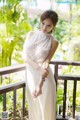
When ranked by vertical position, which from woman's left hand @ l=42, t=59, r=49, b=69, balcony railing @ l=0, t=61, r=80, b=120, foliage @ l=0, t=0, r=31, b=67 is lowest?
balcony railing @ l=0, t=61, r=80, b=120

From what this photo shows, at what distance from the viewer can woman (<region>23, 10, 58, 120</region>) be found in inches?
94.0

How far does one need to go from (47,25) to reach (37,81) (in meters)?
0.58

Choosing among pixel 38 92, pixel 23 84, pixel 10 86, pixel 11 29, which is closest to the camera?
pixel 38 92

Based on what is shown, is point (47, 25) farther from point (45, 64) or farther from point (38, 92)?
point (38, 92)

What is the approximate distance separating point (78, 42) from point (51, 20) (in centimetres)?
74

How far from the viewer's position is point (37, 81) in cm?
245

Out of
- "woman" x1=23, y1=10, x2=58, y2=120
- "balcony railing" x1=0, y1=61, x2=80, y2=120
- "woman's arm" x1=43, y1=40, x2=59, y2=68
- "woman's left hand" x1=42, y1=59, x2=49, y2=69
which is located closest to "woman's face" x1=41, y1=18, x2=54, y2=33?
"woman" x1=23, y1=10, x2=58, y2=120

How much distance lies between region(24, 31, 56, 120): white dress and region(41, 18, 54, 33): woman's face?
0.05 m

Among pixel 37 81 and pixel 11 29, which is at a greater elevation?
pixel 11 29

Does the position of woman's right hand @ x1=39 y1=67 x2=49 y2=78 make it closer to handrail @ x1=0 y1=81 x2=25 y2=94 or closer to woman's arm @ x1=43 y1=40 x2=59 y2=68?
woman's arm @ x1=43 y1=40 x2=59 y2=68

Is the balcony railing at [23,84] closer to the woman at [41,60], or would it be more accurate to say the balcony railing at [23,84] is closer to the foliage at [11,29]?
the woman at [41,60]

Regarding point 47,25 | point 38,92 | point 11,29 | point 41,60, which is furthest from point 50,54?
point 11,29

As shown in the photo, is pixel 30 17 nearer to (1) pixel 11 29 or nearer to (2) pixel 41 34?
(1) pixel 11 29

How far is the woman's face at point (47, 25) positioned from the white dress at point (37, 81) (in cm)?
5
